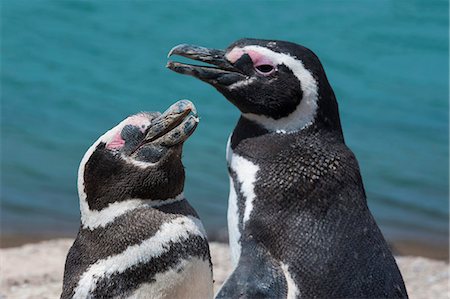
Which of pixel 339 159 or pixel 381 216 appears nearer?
pixel 339 159

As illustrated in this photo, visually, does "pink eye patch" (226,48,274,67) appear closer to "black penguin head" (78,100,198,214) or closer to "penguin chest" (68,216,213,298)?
"black penguin head" (78,100,198,214)

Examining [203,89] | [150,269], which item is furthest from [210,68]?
[203,89]

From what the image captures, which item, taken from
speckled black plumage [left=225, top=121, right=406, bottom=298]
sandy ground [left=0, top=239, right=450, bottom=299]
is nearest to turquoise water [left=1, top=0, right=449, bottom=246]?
sandy ground [left=0, top=239, right=450, bottom=299]

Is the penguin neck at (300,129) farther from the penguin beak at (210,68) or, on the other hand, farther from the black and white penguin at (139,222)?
the black and white penguin at (139,222)

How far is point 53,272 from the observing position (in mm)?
6016

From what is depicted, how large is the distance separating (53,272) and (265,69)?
2835 millimetres

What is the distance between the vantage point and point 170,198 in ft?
10.2

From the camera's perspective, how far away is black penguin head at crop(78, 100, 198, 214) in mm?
3076

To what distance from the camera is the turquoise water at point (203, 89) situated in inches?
393

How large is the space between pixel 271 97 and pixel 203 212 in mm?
5683

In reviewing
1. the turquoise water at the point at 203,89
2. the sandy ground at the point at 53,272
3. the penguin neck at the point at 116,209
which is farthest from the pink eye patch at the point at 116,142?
the turquoise water at the point at 203,89

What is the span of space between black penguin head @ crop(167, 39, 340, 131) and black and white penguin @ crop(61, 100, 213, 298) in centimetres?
52

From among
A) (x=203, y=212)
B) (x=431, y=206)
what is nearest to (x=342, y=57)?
(x=431, y=206)

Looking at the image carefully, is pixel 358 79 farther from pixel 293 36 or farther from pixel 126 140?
pixel 126 140
